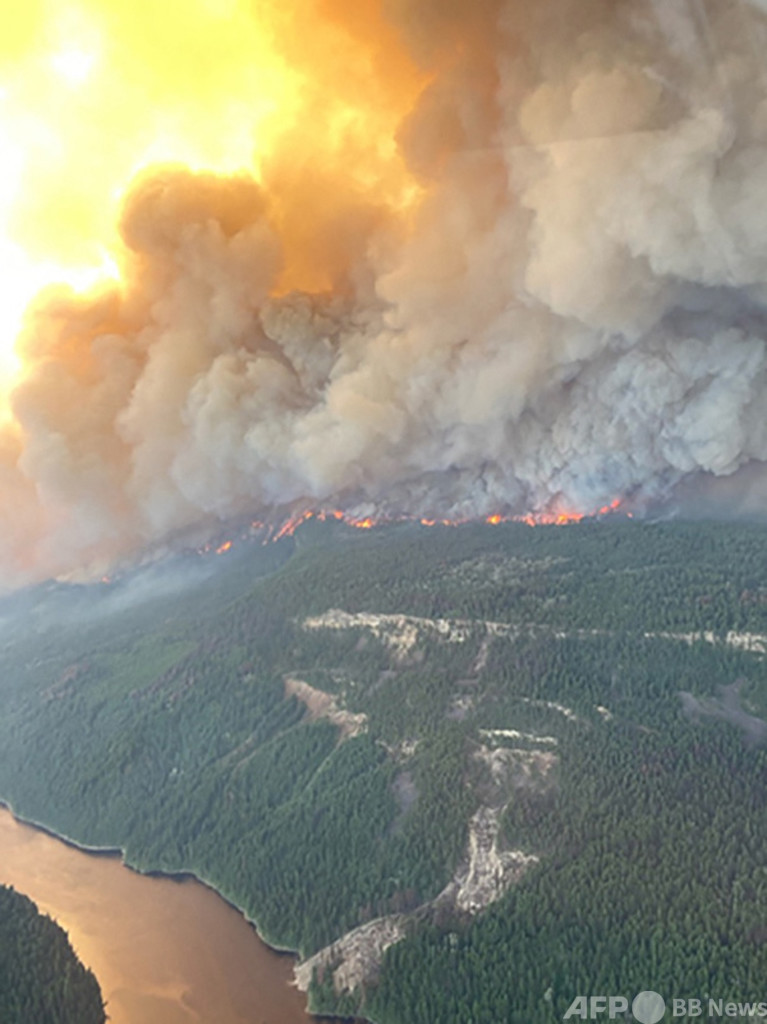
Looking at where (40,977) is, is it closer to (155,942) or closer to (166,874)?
(155,942)

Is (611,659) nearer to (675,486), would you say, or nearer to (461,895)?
(461,895)

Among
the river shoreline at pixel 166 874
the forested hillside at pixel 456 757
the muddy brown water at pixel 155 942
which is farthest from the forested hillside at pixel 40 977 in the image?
the forested hillside at pixel 456 757

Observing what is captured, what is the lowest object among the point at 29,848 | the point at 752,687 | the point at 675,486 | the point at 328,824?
the point at 29,848

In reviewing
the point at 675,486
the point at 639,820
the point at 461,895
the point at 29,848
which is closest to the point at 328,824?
the point at 461,895

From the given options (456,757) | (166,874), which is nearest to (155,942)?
(166,874)

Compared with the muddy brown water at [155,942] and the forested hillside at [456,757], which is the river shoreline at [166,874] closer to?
the muddy brown water at [155,942]

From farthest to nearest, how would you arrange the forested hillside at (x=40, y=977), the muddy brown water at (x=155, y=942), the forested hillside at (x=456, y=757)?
the muddy brown water at (x=155, y=942) → the forested hillside at (x=456, y=757) → the forested hillside at (x=40, y=977)
